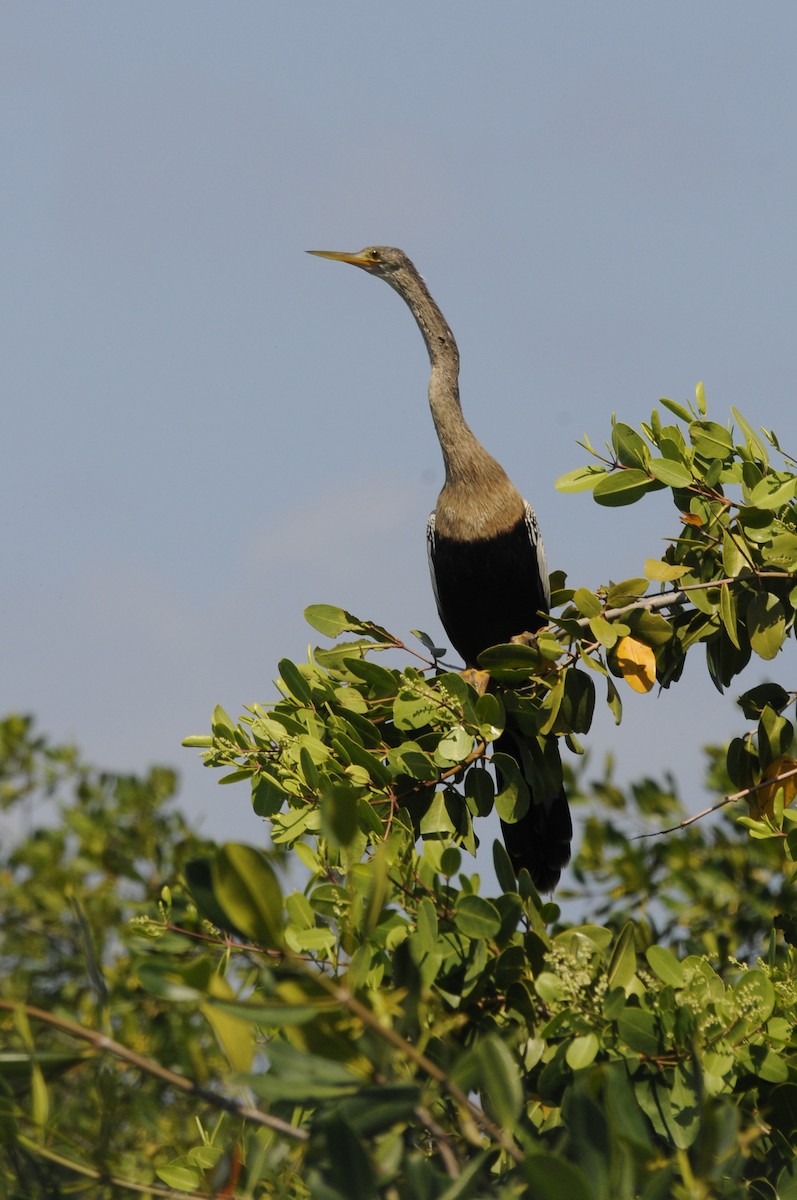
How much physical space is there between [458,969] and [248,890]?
132cm

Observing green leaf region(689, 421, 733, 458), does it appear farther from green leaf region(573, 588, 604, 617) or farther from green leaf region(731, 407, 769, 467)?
green leaf region(573, 588, 604, 617)

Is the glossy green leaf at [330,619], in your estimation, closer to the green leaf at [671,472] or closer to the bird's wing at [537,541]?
the green leaf at [671,472]

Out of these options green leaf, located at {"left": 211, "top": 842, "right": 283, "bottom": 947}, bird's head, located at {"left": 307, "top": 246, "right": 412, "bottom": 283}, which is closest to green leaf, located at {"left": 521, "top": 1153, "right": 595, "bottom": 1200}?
green leaf, located at {"left": 211, "top": 842, "right": 283, "bottom": 947}

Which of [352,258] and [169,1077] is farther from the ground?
[352,258]

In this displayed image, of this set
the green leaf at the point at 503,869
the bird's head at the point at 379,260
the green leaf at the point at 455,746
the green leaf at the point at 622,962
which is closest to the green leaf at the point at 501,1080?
the green leaf at the point at 622,962

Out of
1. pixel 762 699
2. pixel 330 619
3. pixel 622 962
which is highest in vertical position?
pixel 330 619

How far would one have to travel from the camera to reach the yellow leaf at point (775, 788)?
338 cm

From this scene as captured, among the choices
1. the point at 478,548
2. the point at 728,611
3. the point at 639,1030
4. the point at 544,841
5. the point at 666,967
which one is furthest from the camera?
the point at 478,548

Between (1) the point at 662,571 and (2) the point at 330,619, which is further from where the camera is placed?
(2) the point at 330,619

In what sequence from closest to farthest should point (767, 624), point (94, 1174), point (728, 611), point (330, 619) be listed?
point (94, 1174) → point (728, 611) → point (767, 624) → point (330, 619)

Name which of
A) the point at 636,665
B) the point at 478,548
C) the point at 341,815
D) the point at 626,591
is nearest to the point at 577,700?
the point at 636,665

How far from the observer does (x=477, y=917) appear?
2.47 metres

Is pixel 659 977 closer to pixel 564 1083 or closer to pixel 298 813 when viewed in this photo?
pixel 564 1083

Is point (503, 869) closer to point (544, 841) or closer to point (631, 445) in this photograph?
point (631, 445)
